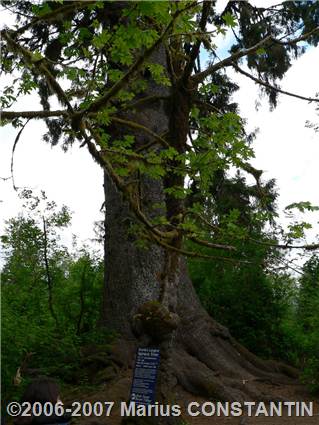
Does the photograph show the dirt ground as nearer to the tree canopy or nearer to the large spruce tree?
the large spruce tree

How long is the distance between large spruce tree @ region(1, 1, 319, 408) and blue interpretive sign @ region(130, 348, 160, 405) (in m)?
0.21

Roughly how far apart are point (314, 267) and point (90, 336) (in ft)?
22.9

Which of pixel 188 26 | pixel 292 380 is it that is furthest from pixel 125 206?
pixel 188 26

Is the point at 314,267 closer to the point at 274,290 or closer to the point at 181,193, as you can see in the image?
the point at 274,290

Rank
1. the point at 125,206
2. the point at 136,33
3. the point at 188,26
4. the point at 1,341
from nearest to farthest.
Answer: the point at 136,33 < the point at 188,26 < the point at 1,341 < the point at 125,206

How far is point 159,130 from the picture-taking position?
11.0 metres

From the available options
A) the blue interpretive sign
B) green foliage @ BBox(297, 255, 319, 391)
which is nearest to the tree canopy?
the blue interpretive sign

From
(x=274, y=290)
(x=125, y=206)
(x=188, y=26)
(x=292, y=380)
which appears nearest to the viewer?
(x=188, y=26)

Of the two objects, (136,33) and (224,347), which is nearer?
(136,33)

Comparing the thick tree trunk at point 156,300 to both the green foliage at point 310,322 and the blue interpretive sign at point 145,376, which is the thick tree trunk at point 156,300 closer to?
the green foliage at point 310,322

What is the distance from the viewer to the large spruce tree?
5.36 m

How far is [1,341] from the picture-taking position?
8.10 metres

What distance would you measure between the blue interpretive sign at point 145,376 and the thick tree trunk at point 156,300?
1651 mm

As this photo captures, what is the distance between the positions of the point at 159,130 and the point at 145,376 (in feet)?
17.5
